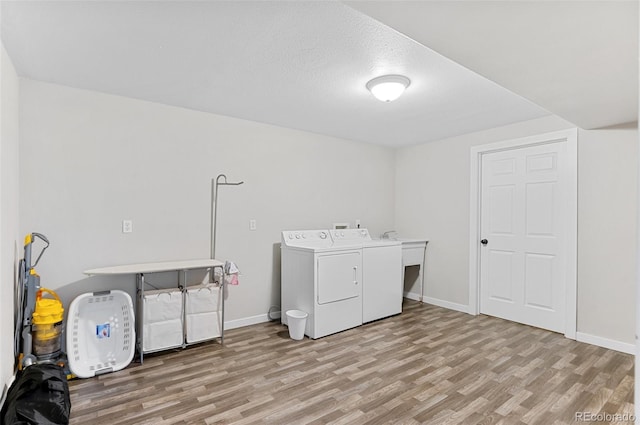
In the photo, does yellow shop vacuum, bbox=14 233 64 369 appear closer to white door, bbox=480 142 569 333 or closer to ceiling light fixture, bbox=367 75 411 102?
ceiling light fixture, bbox=367 75 411 102

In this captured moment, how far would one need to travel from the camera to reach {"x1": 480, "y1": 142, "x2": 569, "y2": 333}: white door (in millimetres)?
3539

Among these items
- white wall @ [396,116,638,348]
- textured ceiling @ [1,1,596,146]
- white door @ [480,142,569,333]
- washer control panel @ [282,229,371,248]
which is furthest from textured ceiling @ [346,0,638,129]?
washer control panel @ [282,229,371,248]

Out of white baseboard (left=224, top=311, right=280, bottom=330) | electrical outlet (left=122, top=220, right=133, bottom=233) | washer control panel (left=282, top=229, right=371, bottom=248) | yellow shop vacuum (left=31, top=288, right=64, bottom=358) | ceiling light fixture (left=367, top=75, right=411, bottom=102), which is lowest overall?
white baseboard (left=224, top=311, right=280, bottom=330)

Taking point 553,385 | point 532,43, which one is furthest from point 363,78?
point 553,385

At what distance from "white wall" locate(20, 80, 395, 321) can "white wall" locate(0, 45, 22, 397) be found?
0.88 feet

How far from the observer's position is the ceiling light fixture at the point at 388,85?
2.49 m

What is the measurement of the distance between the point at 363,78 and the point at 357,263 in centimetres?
198

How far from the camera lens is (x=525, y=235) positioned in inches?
150

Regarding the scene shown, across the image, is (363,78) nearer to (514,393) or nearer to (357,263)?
(357,263)

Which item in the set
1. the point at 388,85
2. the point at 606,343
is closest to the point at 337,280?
the point at 388,85

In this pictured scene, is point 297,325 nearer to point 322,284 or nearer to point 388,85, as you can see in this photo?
point 322,284

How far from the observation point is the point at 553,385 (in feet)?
7.97

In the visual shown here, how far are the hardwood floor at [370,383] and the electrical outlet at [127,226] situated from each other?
1.14 meters

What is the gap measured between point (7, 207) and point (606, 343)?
489cm
